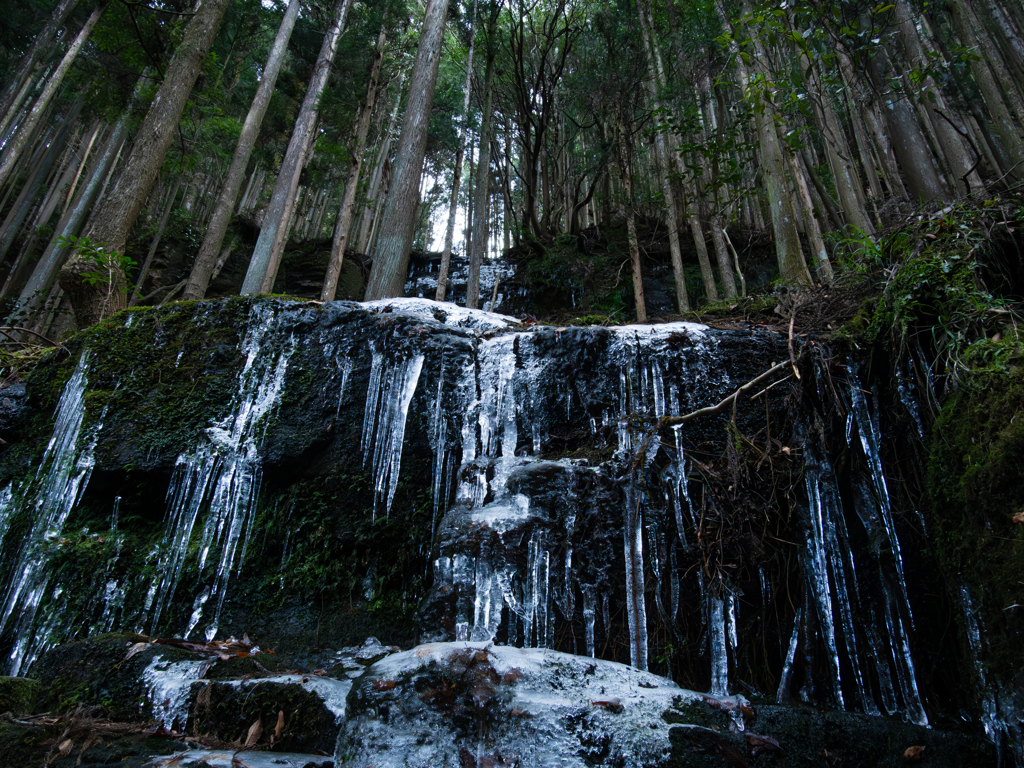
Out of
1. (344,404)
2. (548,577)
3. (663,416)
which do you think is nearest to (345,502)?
(344,404)

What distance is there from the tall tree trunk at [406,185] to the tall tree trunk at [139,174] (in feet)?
8.80

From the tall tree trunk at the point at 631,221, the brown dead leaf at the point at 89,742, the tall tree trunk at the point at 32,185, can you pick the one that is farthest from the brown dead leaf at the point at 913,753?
the tall tree trunk at the point at 32,185

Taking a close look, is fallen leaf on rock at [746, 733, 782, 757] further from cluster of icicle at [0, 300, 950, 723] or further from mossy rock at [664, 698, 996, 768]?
cluster of icicle at [0, 300, 950, 723]

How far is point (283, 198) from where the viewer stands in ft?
31.7

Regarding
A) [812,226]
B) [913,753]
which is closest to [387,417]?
[913,753]

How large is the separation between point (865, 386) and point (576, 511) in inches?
84.9

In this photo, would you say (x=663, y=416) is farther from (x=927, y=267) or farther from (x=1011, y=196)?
(x=1011, y=196)

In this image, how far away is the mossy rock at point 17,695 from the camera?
2461 millimetres

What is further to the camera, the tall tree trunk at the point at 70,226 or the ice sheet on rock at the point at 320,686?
the tall tree trunk at the point at 70,226

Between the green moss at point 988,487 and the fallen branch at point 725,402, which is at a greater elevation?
the fallen branch at point 725,402

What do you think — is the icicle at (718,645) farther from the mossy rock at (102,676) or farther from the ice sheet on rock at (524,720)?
the mossy rock at (102,676)

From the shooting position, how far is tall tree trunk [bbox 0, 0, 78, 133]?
13.7 m

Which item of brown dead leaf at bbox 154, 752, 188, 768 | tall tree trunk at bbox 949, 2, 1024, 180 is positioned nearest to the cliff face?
brown dead leaf at bbox 154, 752, 188, 768

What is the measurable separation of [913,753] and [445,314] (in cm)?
450
